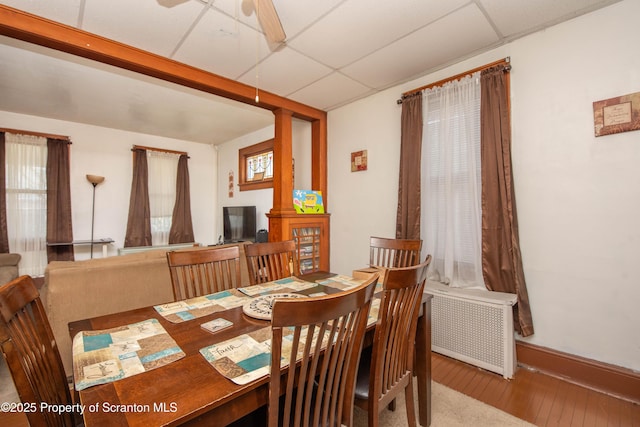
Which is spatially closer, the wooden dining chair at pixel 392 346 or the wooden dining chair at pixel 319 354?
the wooden dining chair at pixel 319 354

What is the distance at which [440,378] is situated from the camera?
2027mm

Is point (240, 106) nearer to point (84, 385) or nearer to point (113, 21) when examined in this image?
point (113, 21)

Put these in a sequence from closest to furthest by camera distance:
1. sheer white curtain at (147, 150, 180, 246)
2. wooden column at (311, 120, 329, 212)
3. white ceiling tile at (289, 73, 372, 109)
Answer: white ceiling tile at (289, 73, 372, 109)
wooden column at (311, 120, 329, 212)
sheer white curtain at (147, 150, 180, 246)

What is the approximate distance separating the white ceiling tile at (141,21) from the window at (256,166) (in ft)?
7.95

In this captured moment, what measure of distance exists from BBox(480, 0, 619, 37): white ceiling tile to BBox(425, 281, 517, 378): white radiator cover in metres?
2.02

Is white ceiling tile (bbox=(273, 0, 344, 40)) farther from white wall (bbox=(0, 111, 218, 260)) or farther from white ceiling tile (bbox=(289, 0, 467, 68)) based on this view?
white wall (bbox=(0, 111, 218, 260))

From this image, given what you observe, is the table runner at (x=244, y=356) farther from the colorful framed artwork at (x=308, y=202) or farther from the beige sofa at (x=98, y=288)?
the colorful framed artwork at (x=308, y=202)

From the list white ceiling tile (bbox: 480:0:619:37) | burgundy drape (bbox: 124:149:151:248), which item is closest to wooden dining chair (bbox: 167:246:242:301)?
white ceiling tile (bbox: 480:0:619:37)

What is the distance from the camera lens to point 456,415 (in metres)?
1.65

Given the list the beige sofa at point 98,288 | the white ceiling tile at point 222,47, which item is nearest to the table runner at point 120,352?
the beige sofa at point 98,288

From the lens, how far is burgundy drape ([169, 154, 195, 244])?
17.8 ft

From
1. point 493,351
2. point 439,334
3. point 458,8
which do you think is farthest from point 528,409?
point 458,8

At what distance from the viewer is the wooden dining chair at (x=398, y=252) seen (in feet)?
6.91

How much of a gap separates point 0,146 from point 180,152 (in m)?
2.40
